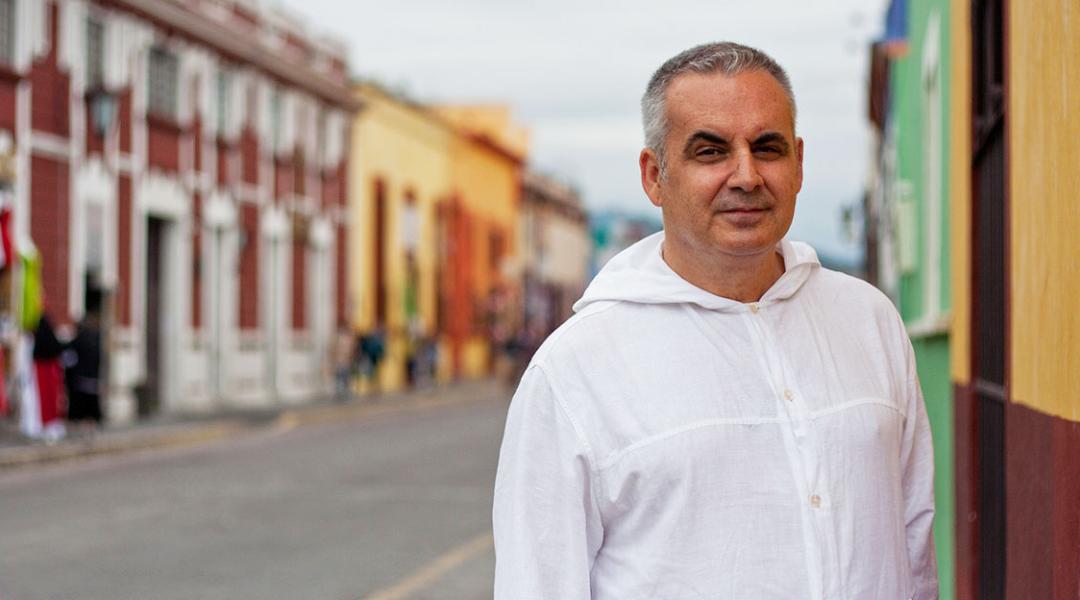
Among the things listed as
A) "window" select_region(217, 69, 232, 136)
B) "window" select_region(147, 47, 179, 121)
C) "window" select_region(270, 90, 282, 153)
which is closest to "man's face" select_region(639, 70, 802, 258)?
"window" select_region(147, 47, 179, 121)

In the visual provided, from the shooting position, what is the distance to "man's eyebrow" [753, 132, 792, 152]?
2996mm

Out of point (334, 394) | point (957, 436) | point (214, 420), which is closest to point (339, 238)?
point (334, 394)

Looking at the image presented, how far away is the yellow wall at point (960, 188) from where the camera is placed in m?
6.15

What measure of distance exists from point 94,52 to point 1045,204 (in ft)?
88.4

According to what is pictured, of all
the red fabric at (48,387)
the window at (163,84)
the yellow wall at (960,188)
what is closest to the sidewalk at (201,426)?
the red fabric at (48,387)

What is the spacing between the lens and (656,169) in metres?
3.18

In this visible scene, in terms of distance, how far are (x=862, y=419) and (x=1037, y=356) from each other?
823 mm

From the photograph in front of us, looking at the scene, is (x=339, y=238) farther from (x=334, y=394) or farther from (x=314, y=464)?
(x=314, y=464)

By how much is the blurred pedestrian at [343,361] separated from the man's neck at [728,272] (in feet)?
119

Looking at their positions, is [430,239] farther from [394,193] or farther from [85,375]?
[85,375]

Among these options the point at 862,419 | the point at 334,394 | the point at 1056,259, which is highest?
the point at 1056,259

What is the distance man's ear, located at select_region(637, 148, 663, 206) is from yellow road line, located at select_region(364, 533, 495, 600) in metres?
6.97

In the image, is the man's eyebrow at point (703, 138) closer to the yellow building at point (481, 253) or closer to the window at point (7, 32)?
the window at point (7, 32)

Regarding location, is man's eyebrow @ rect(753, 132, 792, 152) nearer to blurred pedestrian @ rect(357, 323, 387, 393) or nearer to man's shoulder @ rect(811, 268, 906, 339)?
man's shoulder @ rect(811, 268, 906, 339)
